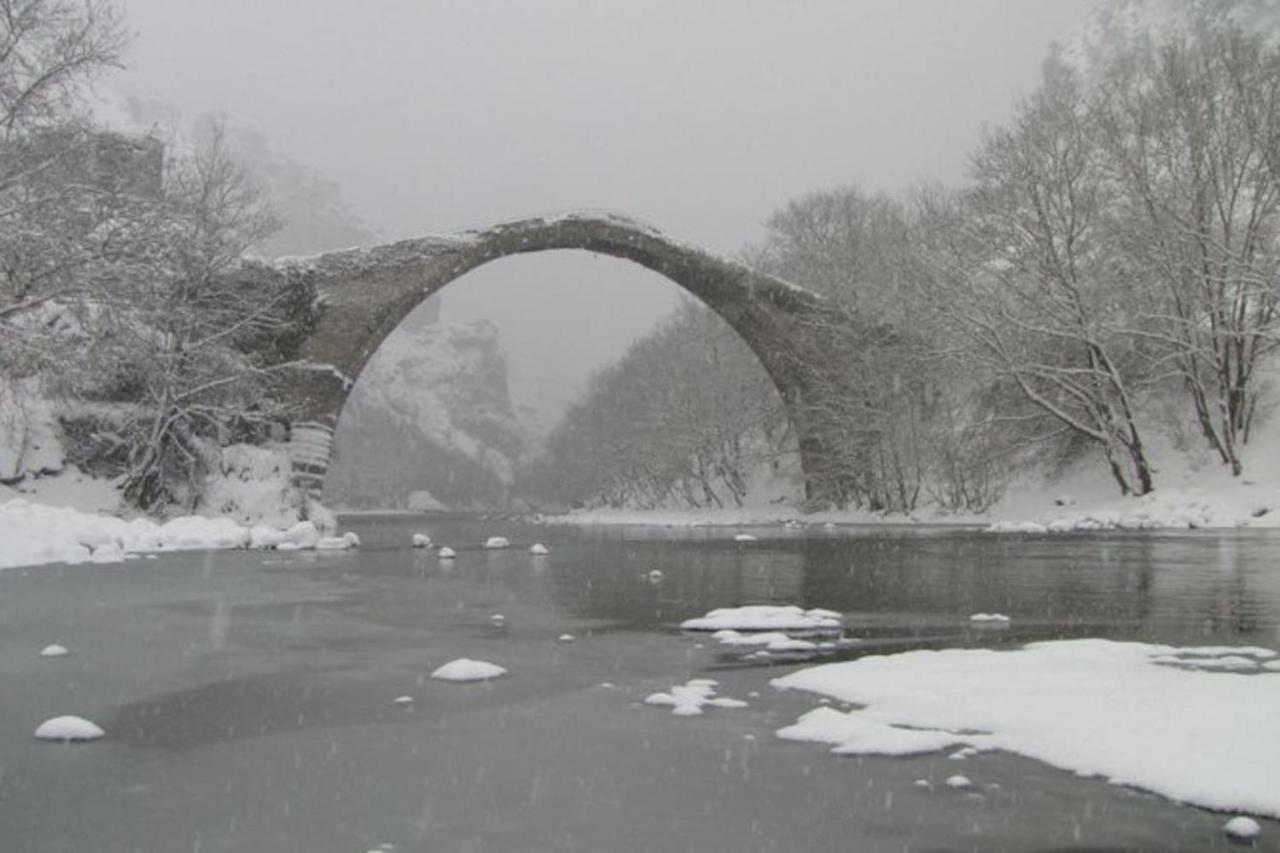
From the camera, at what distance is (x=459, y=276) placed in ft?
146

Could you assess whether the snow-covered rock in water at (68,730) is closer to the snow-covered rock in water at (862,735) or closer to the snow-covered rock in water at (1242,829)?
the snow-covered rock in water at (862,735)

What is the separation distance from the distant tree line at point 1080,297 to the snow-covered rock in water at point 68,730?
2716 cm

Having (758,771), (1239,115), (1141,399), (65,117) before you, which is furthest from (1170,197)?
(758,771)

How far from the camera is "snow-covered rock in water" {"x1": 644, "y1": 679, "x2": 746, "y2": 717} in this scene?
6.31 m

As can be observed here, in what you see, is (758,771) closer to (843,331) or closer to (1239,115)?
(1239,115)

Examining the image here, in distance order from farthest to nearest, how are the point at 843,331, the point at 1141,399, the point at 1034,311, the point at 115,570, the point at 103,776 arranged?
the point at 843,331, the point at 1141,399, the point at 1034,311, the point at 115,570, the point at 103,776

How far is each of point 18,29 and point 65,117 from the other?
105 inches

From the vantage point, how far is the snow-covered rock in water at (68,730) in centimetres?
560

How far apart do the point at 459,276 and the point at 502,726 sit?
39888 mm

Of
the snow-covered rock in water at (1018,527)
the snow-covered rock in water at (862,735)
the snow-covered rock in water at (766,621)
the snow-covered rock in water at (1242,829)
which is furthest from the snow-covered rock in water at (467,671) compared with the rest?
the snow-covered rock in water at (1018,527)

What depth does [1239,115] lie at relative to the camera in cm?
2964

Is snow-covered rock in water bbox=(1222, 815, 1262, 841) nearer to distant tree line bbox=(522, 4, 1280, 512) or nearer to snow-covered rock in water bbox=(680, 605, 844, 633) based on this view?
snow-covered rock in water bbox=(680, 605, 844, 633)

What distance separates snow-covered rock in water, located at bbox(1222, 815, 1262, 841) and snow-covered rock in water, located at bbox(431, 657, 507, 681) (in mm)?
4622

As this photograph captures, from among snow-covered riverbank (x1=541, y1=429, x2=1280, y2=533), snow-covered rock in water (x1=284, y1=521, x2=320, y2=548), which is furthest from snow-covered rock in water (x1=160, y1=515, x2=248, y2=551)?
snow-covered riverbank (x1=541, y1=429, x2=1280, y2=533)
